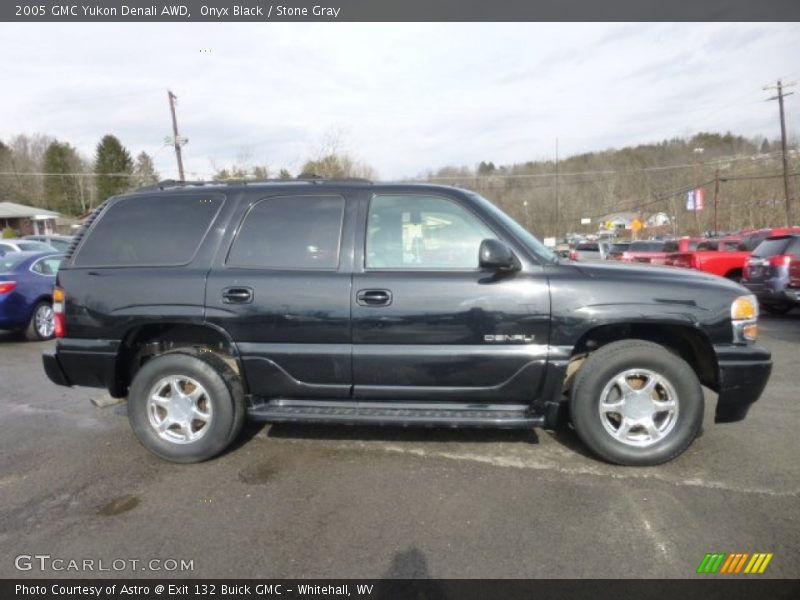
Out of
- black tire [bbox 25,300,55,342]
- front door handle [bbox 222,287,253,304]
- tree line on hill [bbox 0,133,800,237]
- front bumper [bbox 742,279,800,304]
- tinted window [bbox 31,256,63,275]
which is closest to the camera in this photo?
front door handle [bbox 222,287,253,304]

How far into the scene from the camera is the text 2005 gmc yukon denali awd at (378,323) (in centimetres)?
307

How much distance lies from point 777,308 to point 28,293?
1344 centimetres

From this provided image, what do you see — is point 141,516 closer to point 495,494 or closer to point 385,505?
point 385,505

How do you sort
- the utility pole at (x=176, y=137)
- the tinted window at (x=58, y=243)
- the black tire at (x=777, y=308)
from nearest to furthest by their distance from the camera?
the black tire at (x=777, y=308) < the tinted window at (x=58, y=243) < the utility pole at (x=176, y=137)

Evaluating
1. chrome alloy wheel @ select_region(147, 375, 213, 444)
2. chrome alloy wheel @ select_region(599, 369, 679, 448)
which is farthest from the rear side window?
chrome alloy wheel @ select_region(599, 369, 679, 448)

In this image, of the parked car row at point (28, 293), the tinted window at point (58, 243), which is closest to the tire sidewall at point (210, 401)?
the parked car row at point (28, 293)

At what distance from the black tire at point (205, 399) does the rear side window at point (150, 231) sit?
71cm

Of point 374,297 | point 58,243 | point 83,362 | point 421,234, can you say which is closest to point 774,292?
point 421,234

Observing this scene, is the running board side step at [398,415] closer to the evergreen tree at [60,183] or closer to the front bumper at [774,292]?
the front bumper at [774,292]
